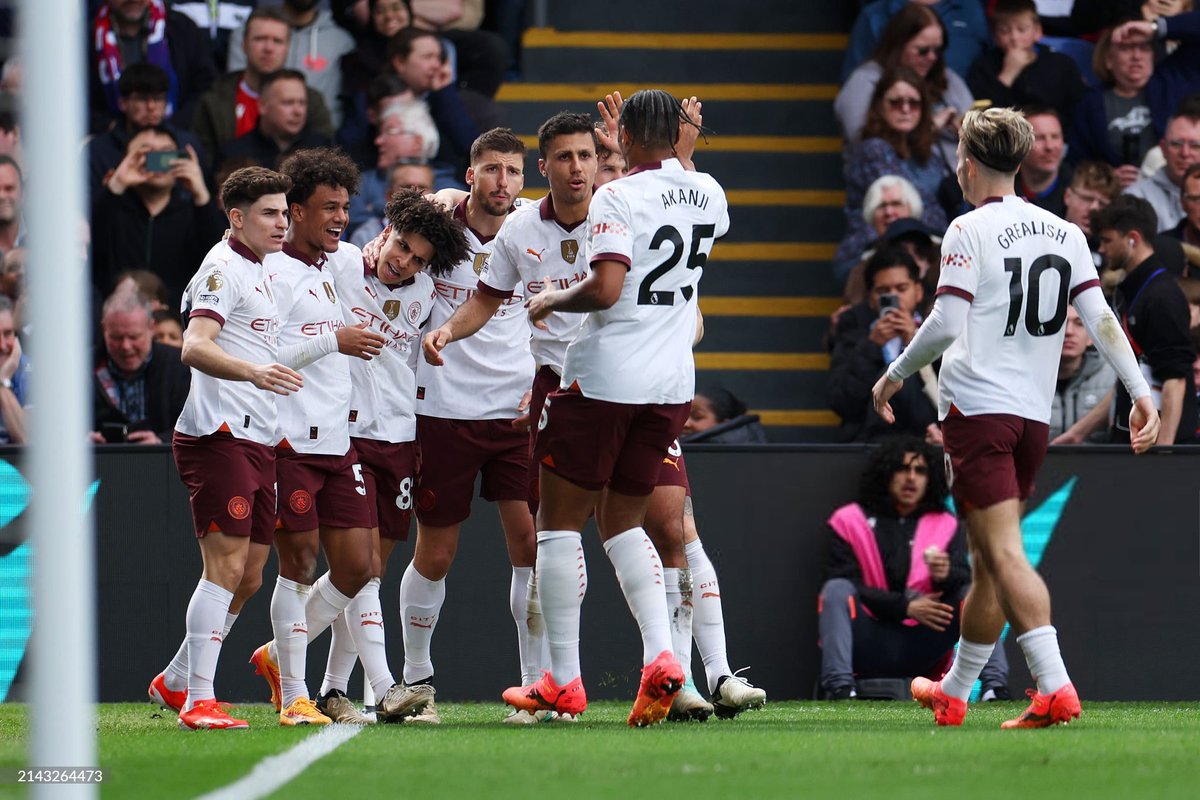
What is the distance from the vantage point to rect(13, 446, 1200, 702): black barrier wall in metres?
9.11

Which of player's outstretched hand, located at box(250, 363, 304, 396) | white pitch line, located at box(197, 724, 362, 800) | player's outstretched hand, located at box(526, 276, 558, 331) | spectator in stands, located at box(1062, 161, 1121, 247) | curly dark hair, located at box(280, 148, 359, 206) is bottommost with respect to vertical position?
white pitch line, located at box(197, 724, 362, 800)

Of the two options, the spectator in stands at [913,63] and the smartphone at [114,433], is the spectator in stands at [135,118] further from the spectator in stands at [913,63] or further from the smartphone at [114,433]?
the spectator in stands at [913,63]

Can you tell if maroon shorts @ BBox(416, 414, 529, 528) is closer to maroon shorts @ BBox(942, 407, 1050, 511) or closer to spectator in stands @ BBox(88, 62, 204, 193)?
maroon shorts @ BBox(942, 407, 1050, 511)

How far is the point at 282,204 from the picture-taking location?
23.1 feet

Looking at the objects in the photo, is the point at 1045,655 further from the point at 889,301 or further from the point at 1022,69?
the point at 1022,69

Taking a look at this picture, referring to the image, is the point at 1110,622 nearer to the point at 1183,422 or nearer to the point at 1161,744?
the point at 1183,422

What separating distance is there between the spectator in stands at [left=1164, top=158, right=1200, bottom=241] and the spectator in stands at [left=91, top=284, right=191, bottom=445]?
6.17 meters

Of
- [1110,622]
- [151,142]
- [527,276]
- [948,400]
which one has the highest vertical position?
[151,142]

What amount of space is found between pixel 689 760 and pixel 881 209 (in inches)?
274

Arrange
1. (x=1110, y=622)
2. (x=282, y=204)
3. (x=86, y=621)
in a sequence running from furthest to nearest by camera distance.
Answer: (x=1110, y=622)
(x=282, y=204)
(x=86, y=621)

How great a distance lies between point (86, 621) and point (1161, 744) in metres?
3.51

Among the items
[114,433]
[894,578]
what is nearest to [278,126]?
[114,433]

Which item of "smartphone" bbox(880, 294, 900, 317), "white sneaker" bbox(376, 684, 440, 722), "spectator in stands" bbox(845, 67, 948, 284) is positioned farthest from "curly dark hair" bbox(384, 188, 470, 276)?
"spectator in stands" bbox(845, 67, 948, 284)

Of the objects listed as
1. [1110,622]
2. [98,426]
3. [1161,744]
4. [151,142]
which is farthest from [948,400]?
[151,142]
